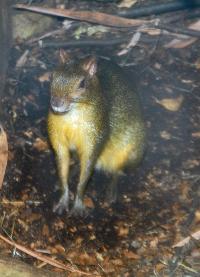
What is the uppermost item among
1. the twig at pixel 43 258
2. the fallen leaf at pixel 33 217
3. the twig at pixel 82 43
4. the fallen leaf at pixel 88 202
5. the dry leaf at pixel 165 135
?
the twig at pixel 82 43

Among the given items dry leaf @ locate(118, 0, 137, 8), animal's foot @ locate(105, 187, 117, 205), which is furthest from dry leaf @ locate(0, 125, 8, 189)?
dry leaf @ locate(118, 0, 137, 8)

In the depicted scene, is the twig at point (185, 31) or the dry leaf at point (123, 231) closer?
the dry leaf at point (123, 231)

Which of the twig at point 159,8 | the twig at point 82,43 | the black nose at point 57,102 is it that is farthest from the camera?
the twig at point 159,8

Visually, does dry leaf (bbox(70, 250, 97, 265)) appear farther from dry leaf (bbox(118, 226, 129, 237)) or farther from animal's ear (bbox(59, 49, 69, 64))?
animal's ear (bbox(59, 49, 69, 64))

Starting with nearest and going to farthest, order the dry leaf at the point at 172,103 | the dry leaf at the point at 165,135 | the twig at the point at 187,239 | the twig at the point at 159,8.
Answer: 1. the twig at the point at 187,239
2. the dry leaf at the point at 165,135
3. the dry leaf at the point at 172,103
4. the twig at the point at 159,8

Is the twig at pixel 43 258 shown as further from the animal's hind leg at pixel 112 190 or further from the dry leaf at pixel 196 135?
the dry leaf at pixel 196 135

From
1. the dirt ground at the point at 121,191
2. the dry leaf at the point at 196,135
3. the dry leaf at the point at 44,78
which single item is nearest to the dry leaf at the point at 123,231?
the dirt ground at the point at 121,191

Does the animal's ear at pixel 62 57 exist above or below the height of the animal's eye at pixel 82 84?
above
